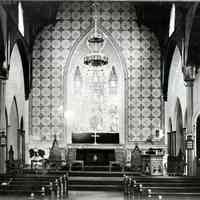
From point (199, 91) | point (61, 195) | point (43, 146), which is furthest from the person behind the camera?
point (43, 146)

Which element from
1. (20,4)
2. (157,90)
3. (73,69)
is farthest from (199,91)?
(20,4)

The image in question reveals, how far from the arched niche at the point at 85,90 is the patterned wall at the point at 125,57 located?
1.16 ft

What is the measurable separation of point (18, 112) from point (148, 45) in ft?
32.6

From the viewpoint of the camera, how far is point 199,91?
81.0ft

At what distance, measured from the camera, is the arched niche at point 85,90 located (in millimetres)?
30922

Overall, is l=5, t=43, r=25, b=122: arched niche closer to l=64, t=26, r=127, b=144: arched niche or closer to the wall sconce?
l=64, t=26, r=127, b=144: arched niche

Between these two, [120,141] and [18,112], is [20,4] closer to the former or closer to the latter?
[18,112]

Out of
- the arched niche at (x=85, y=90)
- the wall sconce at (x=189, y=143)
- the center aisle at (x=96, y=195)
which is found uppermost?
the arched niche at (x=85, y=90)

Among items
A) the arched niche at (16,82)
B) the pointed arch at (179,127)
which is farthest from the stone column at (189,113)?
the arched niche at (16,82)

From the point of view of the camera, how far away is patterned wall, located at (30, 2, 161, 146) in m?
31.0

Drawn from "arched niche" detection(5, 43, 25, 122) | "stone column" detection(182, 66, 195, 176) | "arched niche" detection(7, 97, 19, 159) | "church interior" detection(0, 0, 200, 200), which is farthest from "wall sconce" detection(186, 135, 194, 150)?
"arched niche" detection(7, 97, 19, 159)

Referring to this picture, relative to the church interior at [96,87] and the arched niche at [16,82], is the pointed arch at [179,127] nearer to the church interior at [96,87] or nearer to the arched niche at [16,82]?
the church interior at [96,87]

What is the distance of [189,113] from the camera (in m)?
24.1

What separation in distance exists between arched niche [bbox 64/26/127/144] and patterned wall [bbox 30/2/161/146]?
352 millimetres
